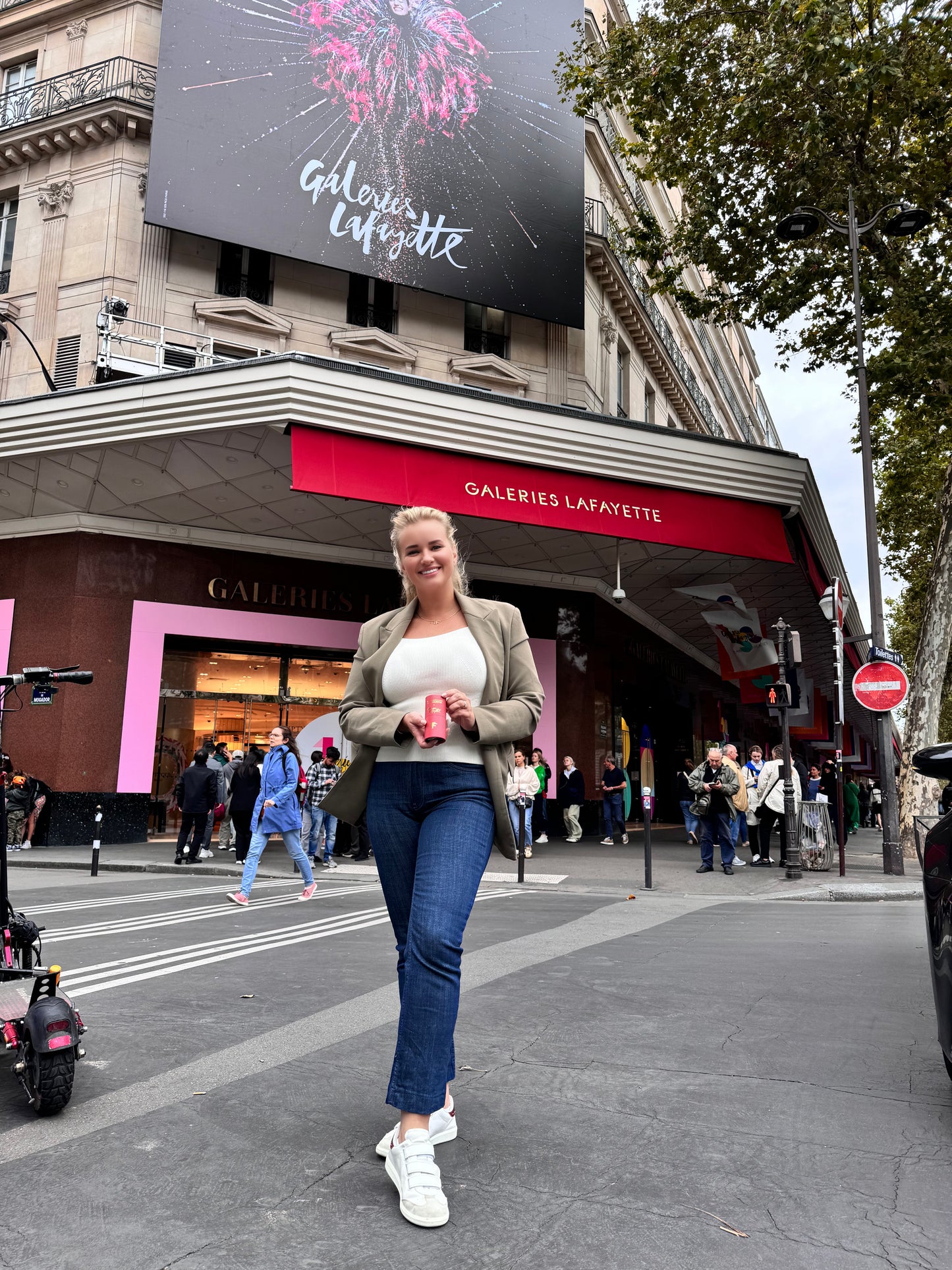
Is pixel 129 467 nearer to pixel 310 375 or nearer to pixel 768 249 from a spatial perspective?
pixel 310 375

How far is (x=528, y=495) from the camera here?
52.4 ft

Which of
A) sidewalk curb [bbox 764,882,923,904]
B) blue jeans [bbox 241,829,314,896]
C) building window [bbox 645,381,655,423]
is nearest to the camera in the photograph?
blue jeans [bbox 241,829,314,896]

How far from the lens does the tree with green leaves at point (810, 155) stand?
16.2 metres

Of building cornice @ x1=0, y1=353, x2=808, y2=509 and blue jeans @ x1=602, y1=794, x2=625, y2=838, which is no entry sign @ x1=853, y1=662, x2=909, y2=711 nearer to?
building cornice @ x1=0, y1=353, x2=808, y2=509

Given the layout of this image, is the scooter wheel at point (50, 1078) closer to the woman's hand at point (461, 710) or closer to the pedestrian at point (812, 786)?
the woman's hand at point (461, 710)

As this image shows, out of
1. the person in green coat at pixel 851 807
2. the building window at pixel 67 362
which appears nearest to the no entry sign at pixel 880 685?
the person in green coat at pixel 851 807

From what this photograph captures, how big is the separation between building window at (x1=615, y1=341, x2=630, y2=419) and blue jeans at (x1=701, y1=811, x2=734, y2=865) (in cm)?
1451

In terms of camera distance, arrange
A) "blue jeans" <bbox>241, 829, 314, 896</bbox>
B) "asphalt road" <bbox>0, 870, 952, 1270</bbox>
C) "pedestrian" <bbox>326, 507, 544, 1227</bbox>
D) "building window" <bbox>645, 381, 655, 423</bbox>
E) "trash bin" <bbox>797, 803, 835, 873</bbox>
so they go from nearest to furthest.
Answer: "asphalt road" <bbox>0, 870, 952, 1270</bbox>, "pedestrian" <bbox>326, 507, 544, 1227</bbox>, "blue jeans" <bbox>241, 829, 314, 896</bbox>, "trash bin" <bbox>797, 803, 835, 873</bbox>, "building window" <bbox>645, 381, 655, 423</bbox>

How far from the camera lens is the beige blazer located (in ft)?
9.34

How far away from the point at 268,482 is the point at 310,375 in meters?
2.84

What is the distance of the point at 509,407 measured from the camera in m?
15.7

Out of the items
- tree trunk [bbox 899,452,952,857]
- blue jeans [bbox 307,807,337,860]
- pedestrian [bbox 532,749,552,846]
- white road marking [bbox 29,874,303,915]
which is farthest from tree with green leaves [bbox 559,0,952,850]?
white road marking [bbox 29,874,303,915]

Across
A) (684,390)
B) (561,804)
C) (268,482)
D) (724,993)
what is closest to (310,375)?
(268,482)

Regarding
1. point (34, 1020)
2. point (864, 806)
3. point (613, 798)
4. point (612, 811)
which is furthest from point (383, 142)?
point (864, 806)
